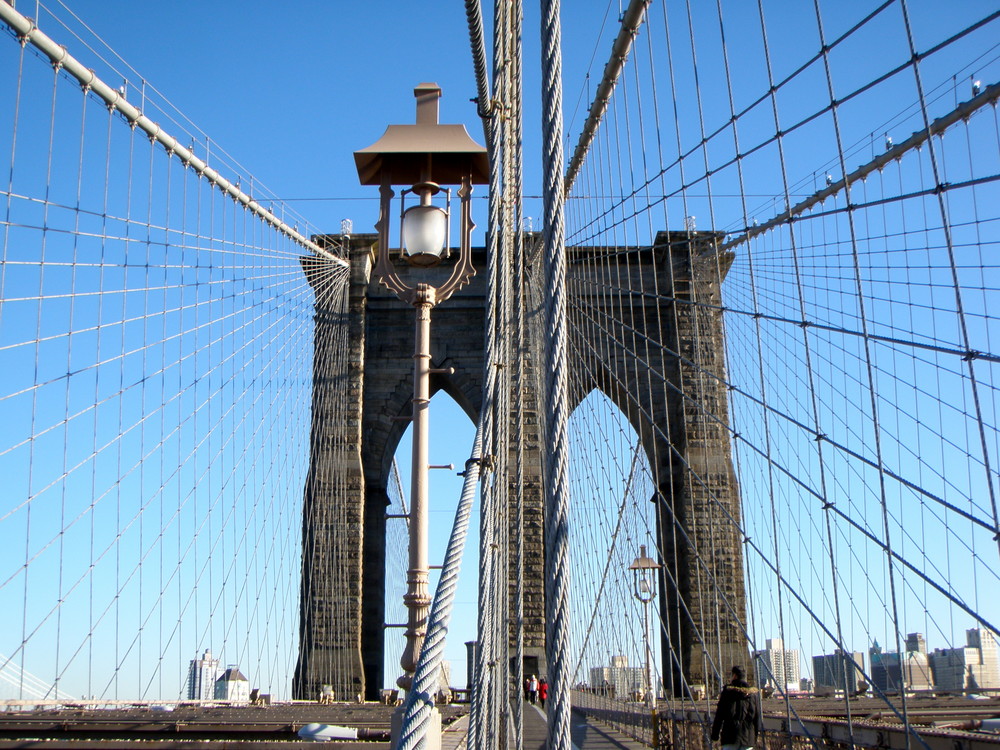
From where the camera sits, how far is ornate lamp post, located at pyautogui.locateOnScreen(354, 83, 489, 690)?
14.7 ft

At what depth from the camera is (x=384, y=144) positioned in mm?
4742

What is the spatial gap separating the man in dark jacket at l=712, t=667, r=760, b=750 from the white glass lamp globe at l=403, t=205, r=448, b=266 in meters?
2.26

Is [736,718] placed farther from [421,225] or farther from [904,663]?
[421,225]

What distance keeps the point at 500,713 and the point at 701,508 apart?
530 inches

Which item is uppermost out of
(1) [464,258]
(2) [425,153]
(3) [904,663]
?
(2) [425,153]

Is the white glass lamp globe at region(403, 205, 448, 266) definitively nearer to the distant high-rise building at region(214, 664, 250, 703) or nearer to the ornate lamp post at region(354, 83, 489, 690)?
the ornate lamp post at region(354, 83, 489, 690)

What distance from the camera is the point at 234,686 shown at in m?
17.6

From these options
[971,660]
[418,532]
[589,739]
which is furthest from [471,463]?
[971,660]

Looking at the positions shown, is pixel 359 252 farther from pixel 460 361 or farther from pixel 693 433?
pixel 693 433

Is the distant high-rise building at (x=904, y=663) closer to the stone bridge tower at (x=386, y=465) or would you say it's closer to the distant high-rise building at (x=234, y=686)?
the stone bridge tower at (x=386, y=465)

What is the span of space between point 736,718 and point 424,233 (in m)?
2.54

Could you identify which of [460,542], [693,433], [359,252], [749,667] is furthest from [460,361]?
[460,542]

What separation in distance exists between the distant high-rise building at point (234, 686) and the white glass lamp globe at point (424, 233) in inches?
358

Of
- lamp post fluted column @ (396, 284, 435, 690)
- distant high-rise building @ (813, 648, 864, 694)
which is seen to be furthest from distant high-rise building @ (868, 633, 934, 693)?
lamp post fluted column @ (396, 284, 435, 690)
